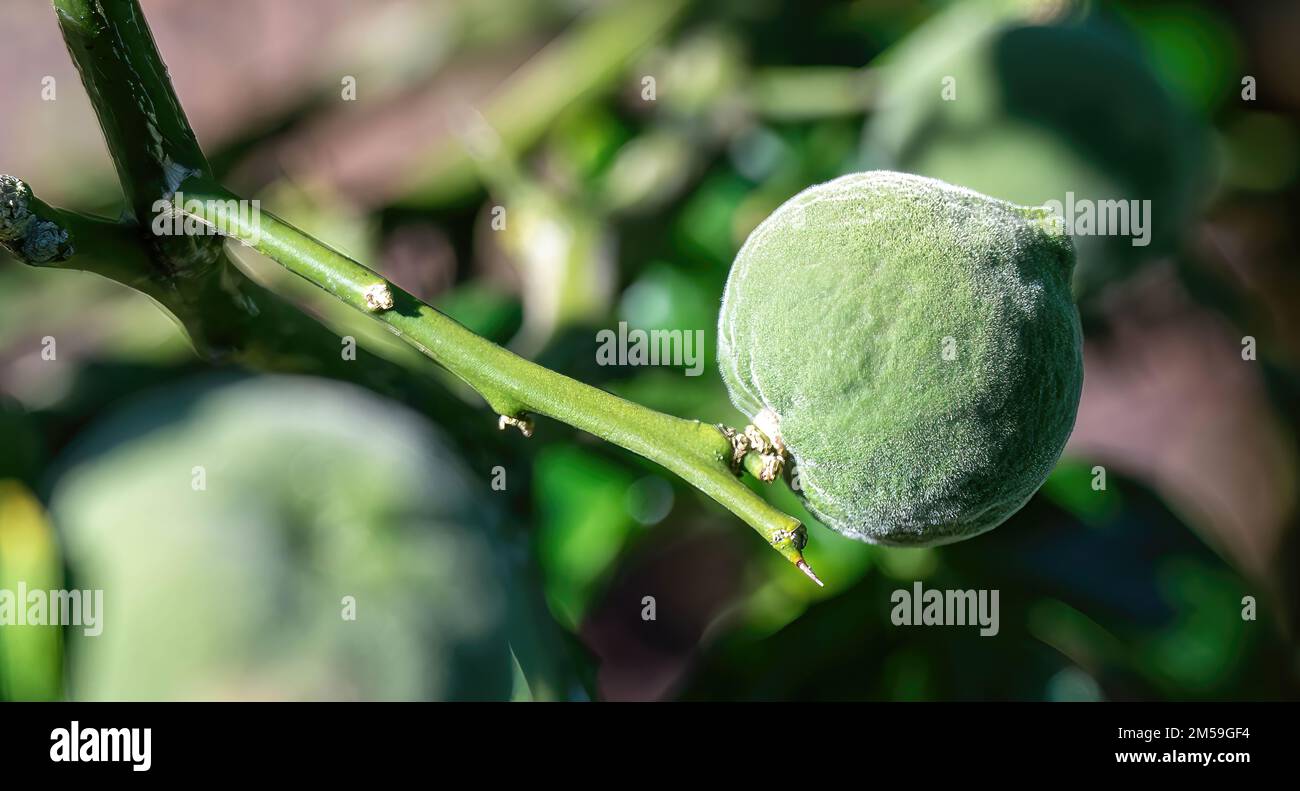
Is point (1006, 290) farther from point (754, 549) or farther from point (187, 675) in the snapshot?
point (754, 549)

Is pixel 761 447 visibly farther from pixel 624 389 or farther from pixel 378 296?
pixel 624 389

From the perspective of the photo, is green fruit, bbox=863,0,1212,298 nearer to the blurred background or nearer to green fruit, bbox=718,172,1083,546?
the blurred background

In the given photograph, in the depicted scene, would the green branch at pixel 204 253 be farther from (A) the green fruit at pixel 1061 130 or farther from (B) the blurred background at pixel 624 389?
(A) the green fruit at pixel 1061 130

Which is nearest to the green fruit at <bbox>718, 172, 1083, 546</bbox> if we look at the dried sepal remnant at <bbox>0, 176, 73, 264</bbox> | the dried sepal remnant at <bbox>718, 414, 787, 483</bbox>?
the dried sepal remnant at <bbox>718, 414, 787, 483</bbox>

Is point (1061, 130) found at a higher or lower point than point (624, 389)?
higher

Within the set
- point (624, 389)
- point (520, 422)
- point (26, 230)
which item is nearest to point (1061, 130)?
point (624, 389)

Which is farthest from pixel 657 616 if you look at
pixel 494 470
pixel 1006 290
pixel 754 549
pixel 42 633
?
pixel 1006 290
